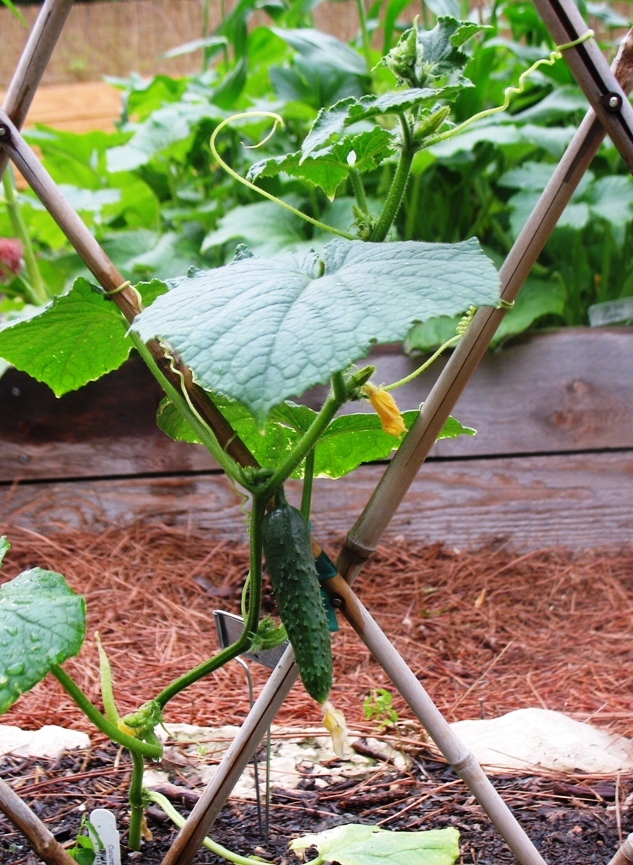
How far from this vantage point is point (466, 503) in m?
1.60

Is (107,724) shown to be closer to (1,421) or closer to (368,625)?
(368,625)

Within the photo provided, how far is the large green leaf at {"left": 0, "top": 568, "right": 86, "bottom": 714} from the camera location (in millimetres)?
539

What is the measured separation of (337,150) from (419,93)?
0.27 feet

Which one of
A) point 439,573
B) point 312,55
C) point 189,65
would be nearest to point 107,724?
point 439,573

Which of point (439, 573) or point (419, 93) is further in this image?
point (439, 573)

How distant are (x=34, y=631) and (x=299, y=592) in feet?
0.64

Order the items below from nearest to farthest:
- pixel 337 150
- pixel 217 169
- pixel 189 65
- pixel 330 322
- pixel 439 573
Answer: pixel 330 322 < pixel 337 150 < pixel 439 573 < pixel 217 169 < pixel 189 65

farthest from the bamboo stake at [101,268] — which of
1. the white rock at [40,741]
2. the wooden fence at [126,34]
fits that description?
the wooden fence at [126,34]

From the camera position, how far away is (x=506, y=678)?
1.21m

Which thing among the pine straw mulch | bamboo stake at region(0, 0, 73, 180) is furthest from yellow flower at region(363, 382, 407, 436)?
the pine straw mulch

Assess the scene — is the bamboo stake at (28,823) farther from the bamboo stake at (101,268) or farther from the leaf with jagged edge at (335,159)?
the leaf with jagged edge at (335,159)

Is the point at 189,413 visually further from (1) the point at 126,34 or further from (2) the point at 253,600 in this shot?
(1) the point at 126,34

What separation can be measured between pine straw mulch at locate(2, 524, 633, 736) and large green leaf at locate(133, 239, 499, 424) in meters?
0.74

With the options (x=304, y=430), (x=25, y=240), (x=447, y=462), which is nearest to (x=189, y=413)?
(x=304, y=430)
